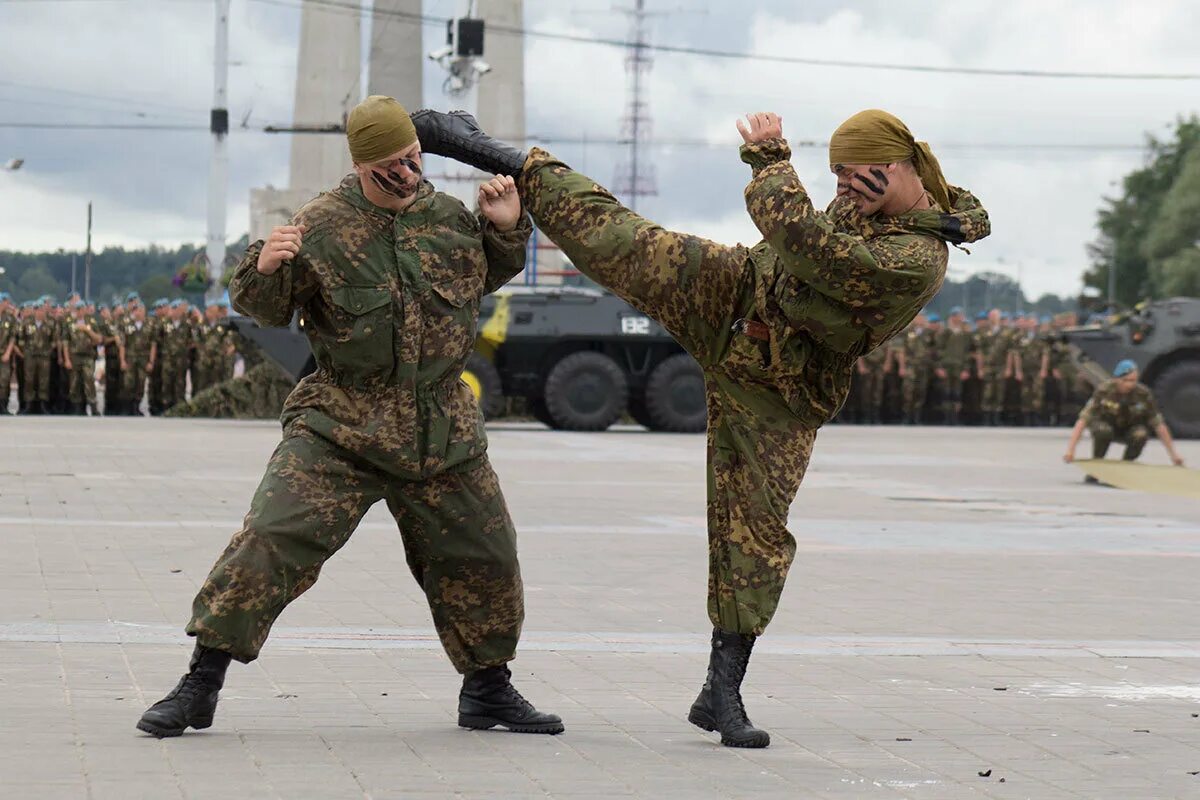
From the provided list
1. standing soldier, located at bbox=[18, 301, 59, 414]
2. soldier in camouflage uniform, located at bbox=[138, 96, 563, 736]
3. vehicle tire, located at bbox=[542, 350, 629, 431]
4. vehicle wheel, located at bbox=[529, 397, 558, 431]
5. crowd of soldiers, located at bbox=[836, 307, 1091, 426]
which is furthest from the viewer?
→ crowd of soldiers, located at bbox=[836, 307, 1091, 426]

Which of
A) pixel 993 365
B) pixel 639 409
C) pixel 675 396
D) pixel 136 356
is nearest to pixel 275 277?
pixel 675 396

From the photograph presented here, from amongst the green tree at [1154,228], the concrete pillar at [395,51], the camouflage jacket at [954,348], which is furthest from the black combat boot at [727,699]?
the green tree at [1154,228]

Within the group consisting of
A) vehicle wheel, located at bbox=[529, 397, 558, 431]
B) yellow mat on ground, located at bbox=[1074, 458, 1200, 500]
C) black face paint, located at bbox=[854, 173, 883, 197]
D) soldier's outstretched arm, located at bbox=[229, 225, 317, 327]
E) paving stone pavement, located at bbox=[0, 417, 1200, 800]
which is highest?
black face paint, located at bbox=[854, 173, 883, 197]

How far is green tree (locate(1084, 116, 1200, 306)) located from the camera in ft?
253

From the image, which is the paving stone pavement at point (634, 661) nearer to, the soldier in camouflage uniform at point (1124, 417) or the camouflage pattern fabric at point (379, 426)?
the camouflage pattern fabric at point (379, 426)

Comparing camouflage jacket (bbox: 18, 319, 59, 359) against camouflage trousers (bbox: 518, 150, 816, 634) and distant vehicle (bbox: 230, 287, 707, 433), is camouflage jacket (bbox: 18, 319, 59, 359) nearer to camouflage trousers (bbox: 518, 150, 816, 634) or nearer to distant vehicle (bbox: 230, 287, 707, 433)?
distant vehicle (bbox: 230, 287, 707, 433)

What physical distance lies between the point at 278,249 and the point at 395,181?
394mm

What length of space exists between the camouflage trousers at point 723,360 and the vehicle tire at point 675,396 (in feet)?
67.6

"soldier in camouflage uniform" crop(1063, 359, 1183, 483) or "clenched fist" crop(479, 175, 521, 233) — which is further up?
"clenched fist" crop(479, 175, 521, 233)

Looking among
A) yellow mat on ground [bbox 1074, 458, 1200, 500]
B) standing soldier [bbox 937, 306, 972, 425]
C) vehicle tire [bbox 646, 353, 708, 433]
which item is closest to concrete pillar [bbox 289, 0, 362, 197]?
standing soldier [bbox 937, 306, 972, 425]

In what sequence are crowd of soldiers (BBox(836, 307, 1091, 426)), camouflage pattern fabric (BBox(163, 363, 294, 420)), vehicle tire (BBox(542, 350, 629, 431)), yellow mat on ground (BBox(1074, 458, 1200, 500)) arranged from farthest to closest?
crowd of soldiers (BBox(836, 307, 1091, 426)) < camouflage pattern fabric (BBox(163, 363, 294, 420)) < vehicle tire (BBox(542, 350, 629, 431)) < yellow mat on ground (BBox(1074, 458, 1200, 500))

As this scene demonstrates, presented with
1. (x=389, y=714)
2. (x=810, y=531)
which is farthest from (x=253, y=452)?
(x=389, y=714)

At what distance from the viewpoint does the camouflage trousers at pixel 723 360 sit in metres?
5.53

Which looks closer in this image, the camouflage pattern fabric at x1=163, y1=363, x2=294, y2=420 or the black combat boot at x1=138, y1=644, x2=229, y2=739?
the black combat boot at x1=138, y1=644, x2=229, y2=739
